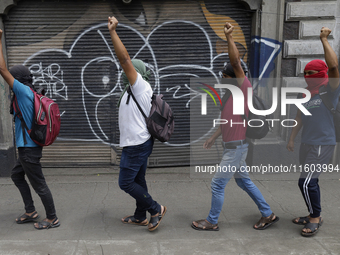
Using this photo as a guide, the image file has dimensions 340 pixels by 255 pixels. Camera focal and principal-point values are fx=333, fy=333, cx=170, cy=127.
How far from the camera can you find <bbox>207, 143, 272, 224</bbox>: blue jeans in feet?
11.6

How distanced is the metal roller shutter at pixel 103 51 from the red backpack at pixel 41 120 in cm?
228

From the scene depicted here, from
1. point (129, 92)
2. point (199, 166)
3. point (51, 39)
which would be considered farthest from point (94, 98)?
point (129, 92)

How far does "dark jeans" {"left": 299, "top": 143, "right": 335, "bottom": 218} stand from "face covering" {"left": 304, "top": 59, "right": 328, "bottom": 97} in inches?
23.3

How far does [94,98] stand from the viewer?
19.3 ft

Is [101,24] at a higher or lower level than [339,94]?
higher

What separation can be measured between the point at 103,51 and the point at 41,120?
256 centimetres

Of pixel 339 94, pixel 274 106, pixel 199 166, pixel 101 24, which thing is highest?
pixel 101 24

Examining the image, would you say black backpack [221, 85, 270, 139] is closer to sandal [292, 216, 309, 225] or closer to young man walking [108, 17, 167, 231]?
young man walking [108, 17, 167, 231]

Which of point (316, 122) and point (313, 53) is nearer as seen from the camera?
point (316, 122)

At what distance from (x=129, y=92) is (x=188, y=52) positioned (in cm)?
274

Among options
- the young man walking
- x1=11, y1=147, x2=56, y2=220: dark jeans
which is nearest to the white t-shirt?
the young man walking

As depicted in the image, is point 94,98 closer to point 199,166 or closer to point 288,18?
point 199,166

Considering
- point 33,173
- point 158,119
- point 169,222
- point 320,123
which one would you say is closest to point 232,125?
point 158,119

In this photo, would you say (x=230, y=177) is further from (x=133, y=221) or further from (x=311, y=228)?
(x=133, y=221)
